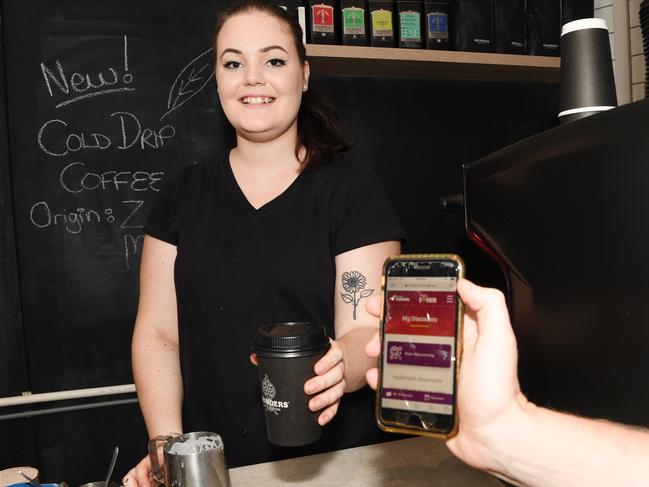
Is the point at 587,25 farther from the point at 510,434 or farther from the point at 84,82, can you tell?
the point at 84,82

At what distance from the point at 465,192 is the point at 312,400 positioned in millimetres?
488

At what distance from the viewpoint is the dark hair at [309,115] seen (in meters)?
1.46

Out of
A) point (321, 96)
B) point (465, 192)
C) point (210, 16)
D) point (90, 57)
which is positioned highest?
point (210, 16)

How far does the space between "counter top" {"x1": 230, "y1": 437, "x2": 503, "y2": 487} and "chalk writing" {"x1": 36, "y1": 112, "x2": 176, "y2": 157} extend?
1430 millimetres

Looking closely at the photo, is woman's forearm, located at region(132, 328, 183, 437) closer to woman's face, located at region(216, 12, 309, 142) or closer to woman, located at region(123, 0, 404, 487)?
woman, located at region(123, 0, 404, 487)

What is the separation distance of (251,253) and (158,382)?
1.23ft

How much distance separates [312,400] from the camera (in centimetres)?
88

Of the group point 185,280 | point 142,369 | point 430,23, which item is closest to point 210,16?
point 430,23

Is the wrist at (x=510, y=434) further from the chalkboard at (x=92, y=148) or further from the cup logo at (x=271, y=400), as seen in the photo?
the chalkboard at (x=92, y=148)

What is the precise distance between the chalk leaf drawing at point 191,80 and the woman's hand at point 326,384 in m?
1.57

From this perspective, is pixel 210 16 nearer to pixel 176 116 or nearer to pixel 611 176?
pixel 176 116

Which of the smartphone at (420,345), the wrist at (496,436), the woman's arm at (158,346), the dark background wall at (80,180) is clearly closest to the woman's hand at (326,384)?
the smartphone at (420,345)

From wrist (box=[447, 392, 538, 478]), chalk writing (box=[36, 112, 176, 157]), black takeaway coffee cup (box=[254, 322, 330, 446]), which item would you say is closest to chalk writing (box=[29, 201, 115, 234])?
chalk writing (box=[36, 112, 176, 157])

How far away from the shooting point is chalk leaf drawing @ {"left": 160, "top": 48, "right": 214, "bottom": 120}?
2.21 m
